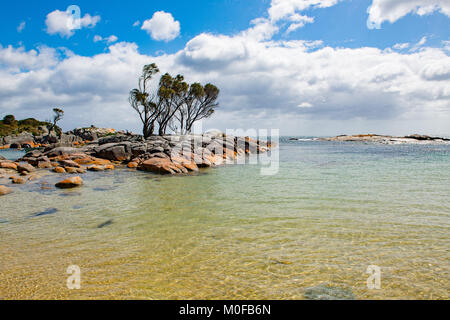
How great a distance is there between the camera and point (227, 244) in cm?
628

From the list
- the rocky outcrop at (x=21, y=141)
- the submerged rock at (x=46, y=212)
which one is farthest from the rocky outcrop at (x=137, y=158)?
the rocky outcrop at (x=21, y=141)

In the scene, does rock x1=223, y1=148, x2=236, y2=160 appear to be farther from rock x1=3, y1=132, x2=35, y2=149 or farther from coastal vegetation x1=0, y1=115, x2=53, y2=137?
coastal vegetation x1=0, y1=115, x2=53, y2=137

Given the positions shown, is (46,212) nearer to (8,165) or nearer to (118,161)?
(8,165)

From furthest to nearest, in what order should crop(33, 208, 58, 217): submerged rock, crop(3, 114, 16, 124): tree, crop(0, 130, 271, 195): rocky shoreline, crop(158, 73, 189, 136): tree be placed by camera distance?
crop(3, 114, 16, 124): tree < crop(158, 73, 189, 136): tree < crop(0, 130, 271, 195): rocky shoreline < crop(33, 208, 58, 217): submerged rock

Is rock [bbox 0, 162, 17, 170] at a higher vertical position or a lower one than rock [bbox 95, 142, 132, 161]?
lower

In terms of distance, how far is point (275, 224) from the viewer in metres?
7.64

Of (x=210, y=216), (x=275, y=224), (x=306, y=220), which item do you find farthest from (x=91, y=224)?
(x=306, y=220)

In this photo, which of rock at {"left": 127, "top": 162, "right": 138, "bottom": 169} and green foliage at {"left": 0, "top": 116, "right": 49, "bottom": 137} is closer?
rock at {"left": 127, "top": 162, "right": 138, "bottom": 169}

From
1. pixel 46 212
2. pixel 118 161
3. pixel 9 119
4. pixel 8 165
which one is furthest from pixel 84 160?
pixel 9 119

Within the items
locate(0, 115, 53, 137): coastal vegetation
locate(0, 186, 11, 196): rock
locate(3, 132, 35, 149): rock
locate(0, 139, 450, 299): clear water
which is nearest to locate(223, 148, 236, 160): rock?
locate(0, 139, 450, 299): clear water

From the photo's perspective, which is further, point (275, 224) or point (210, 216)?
point (210, 216)

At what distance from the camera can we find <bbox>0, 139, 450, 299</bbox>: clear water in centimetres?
451
